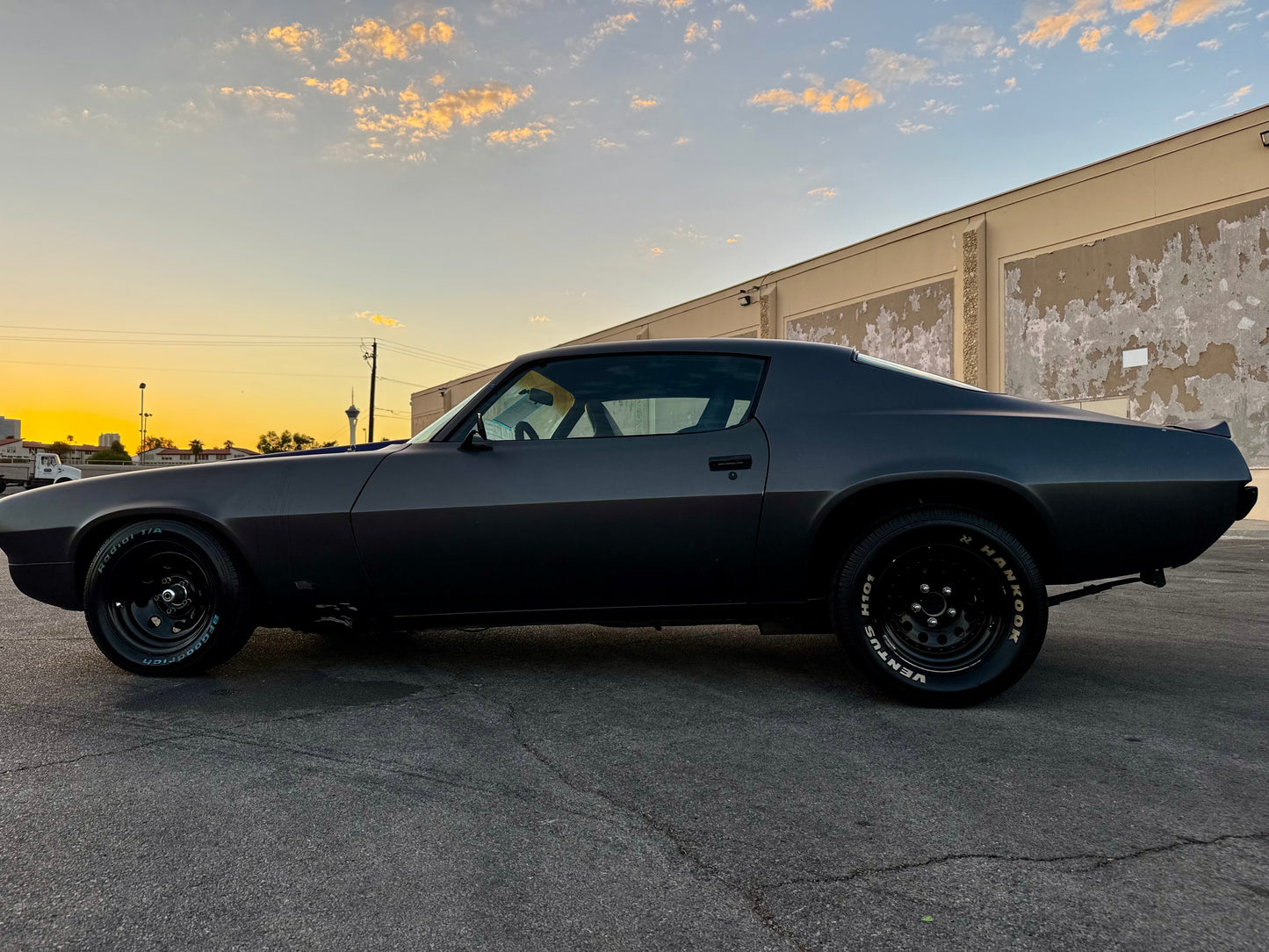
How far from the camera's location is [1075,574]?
3211mm

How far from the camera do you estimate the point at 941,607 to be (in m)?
3.16

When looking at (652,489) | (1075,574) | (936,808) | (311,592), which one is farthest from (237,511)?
(1075,574)

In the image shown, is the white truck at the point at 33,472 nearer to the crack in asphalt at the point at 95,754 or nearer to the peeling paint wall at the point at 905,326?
the peeling paint wall at the point at 905,326

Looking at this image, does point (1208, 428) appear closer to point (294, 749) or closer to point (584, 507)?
point (584, 507)

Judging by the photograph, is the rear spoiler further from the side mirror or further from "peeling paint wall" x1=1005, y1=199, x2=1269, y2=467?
"peeling paint wall" x1=1005, y1=199, x2=1269, y2=467

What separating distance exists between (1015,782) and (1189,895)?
644 millimetres

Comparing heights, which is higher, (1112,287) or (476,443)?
(1112,287)

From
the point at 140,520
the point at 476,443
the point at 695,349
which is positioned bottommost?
the point at 140,520

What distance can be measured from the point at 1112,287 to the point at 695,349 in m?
16.0

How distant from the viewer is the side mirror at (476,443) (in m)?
3.41

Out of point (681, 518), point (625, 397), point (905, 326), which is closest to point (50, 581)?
point (625, 397)

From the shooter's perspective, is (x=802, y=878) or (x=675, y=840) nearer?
(x=802, y=878)

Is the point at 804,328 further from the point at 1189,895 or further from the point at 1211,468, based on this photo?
the point at 1189,895

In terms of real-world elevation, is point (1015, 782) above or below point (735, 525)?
below
